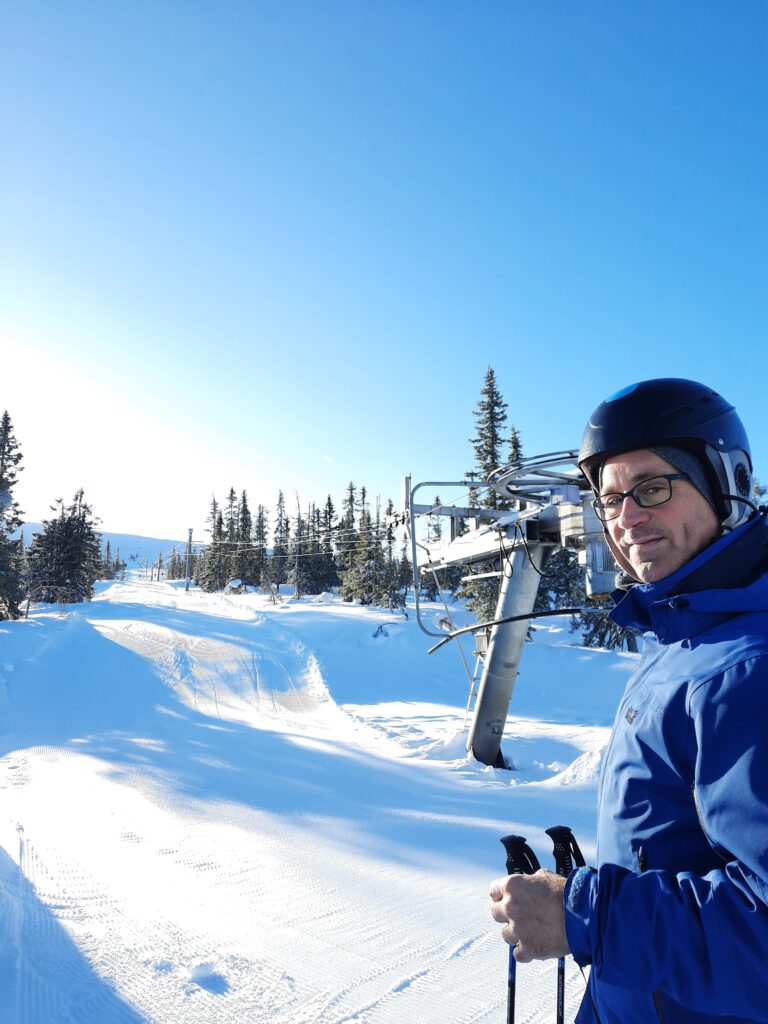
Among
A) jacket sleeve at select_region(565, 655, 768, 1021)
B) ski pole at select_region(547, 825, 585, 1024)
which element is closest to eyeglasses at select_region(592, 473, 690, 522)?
jacket sleeve at select_region(565, 655, 768, 1021)

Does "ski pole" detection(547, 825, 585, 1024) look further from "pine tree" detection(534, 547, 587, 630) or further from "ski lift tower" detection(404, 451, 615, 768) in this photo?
"pine tree" detection(534, 547, 587, 630)

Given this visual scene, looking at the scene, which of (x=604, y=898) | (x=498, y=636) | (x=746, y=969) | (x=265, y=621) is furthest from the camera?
(x=265, y=621)

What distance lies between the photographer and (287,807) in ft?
20.3

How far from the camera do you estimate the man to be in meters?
1.14

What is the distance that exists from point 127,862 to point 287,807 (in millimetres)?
1842

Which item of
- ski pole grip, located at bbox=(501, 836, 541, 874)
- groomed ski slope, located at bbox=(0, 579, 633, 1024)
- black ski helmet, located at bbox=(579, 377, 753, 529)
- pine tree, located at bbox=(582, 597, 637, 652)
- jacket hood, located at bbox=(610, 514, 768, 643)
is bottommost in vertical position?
pine tree, located at bbox=(582, 597, 637, 652)

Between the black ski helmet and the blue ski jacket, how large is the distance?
0.20 meters

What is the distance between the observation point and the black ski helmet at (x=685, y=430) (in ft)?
5.60

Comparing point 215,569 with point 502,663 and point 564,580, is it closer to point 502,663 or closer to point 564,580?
point 564,580

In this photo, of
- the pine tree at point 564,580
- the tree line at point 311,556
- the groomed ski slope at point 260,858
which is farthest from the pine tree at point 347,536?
the groomed ski slope at point 260,858

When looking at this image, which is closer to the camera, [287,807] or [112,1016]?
[112,1016]

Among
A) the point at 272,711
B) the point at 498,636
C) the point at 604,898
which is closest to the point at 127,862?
the point at 604,898

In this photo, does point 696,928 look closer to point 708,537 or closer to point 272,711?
point 708,537

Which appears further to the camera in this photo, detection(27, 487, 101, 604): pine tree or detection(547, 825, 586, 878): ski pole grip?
detection(27, 487, 101, 604): pine tree
